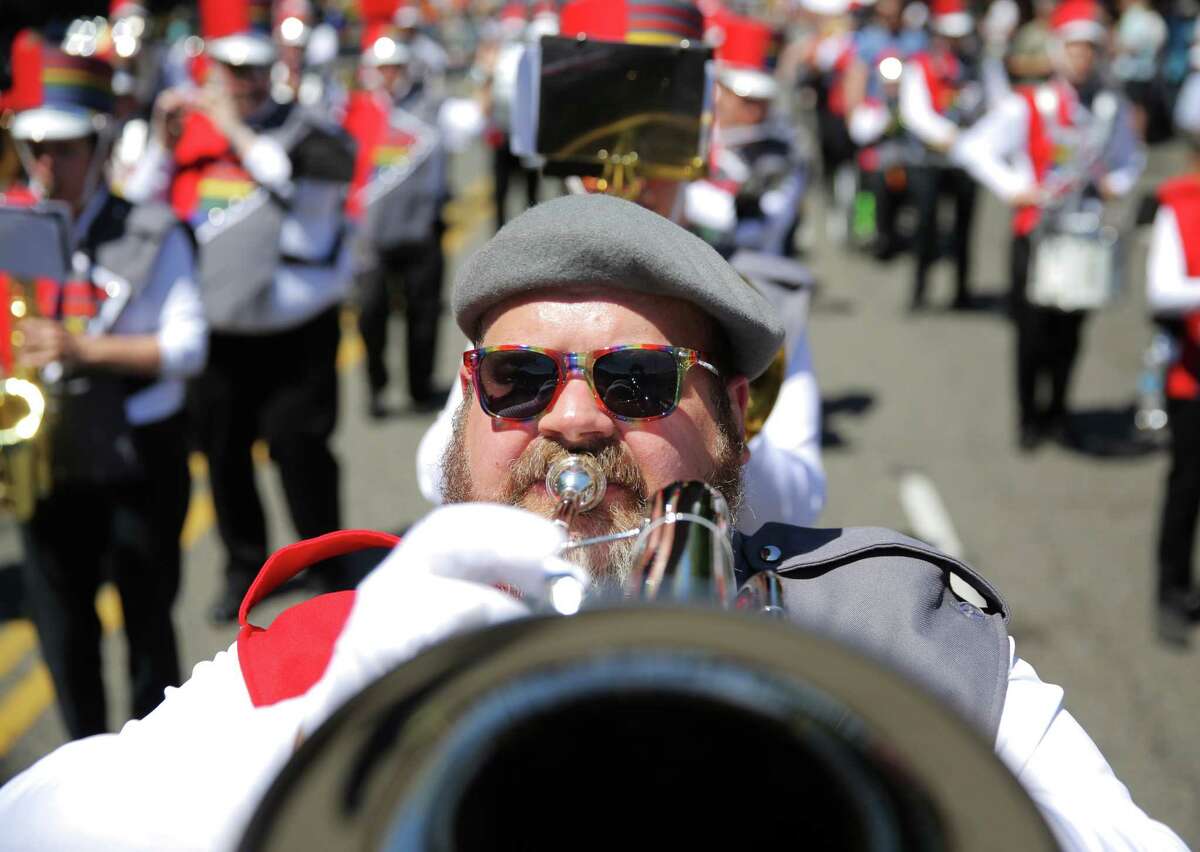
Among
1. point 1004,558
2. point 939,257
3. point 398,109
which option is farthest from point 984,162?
point 939,257

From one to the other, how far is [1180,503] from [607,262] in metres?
3.51

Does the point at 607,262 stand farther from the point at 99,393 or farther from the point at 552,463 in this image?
the point at 99,393

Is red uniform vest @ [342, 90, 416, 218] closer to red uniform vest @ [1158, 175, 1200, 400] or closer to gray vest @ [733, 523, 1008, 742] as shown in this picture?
red uniform vest @ [1158, 175, 1200, 400]

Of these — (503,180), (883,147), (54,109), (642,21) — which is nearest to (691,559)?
(642,21)

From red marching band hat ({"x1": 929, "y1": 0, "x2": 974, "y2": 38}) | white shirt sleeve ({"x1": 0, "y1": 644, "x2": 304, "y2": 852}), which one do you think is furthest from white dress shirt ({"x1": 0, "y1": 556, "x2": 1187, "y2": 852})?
red marching band hat ({"x1": 929, "y1": 0, "x2": 974, "y2": 38})

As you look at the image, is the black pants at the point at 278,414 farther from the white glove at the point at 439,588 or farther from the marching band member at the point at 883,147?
the marching band member at the point at 883,147

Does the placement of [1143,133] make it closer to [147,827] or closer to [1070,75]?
[1070,75]

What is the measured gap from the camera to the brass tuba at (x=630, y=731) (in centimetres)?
91

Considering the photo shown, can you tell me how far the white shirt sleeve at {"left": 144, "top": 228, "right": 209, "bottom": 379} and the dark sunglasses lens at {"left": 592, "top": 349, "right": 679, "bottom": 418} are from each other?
208cm

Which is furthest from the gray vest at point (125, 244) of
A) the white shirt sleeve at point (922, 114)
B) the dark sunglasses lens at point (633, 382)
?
the white shirt sleeve at point (922, 114)

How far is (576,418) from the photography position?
5.82 feet

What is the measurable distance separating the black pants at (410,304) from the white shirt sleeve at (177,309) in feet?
11.8

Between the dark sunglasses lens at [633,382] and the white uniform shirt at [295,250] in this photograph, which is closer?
the dark sunglasses lens at [633,382]

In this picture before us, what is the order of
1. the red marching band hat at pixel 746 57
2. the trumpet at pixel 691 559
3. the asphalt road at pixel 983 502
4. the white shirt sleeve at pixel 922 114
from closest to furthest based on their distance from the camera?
the trumpet at pixel 691 559
the asphalt road at pixel 983 502
the red marching band hat at pixel 746 57
the white shirt sleeve at pixel 922 114
